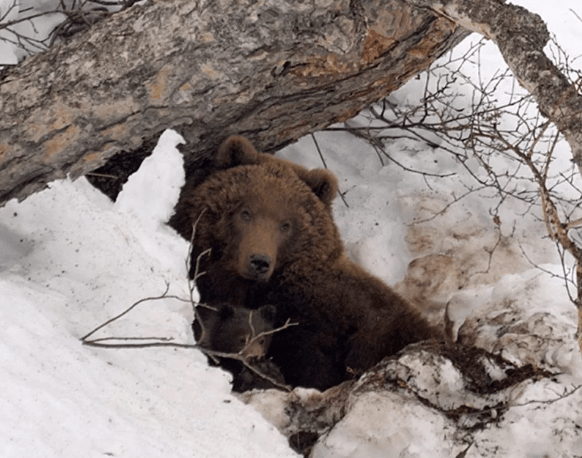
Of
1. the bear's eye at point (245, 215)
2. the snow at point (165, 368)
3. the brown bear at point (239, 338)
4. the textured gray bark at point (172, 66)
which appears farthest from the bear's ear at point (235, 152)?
the brown bear at point (239, 338)

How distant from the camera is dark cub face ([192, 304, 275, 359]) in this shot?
4930 millimetres

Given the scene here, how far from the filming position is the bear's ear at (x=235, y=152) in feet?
16.7

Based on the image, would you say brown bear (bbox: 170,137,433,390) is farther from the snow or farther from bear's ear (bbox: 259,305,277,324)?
the snow

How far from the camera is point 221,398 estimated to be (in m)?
3.66

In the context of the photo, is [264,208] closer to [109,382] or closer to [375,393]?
[375,393]

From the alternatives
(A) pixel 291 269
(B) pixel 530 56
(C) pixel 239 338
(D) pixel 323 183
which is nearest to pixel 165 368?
(C) pixel 239 338

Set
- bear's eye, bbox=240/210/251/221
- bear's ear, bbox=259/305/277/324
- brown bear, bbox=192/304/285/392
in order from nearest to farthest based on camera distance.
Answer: brown bear, bbox=192/304/285/392
bear's ear, bbox=259/305/277/324
bear's eye, bbox=240/210/251/221

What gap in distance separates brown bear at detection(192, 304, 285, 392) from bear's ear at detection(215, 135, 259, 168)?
91 centimetres

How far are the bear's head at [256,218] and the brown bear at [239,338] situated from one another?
0.81 ft

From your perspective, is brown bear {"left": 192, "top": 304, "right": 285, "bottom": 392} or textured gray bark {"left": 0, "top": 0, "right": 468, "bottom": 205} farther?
brown bear {"left": 192, "top": 304, "right": 285, "bottom": 392}

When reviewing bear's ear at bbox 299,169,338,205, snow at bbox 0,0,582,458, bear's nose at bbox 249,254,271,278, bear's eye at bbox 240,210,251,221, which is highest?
bear's ear at bbox 299,169,338,205

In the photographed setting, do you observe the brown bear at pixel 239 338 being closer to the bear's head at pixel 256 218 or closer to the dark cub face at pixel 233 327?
the dark cub face at pixel 233 327

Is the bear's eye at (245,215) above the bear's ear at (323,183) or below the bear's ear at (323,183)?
below

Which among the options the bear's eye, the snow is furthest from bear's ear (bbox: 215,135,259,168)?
the snow
